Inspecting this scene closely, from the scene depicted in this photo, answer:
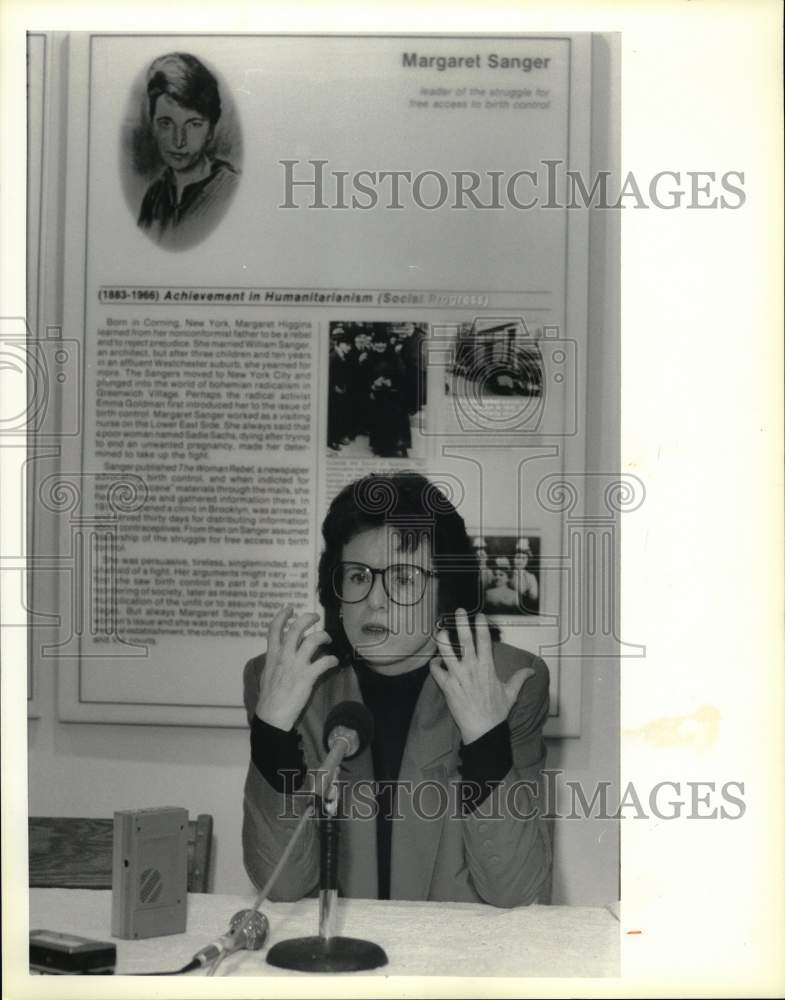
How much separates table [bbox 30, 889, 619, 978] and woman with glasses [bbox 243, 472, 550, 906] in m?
0.02

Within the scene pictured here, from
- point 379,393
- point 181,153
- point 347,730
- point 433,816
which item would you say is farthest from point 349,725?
point 181,153

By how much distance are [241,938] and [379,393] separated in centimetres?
69

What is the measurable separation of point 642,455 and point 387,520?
335 millimetres

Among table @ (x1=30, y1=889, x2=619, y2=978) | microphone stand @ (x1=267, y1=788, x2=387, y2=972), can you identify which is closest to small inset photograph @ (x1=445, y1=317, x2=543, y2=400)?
microphone stand @ (x1=267, y1=788, x2=387, y2=972)

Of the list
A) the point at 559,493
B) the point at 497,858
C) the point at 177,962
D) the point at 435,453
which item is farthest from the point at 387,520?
the point at 177,962

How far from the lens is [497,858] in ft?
5.02

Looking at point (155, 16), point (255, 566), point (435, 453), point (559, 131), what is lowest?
point (255, 566)

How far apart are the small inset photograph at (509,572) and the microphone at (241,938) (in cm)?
47

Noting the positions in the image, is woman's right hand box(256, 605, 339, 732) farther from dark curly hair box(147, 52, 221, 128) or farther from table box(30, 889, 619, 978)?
dark curly hair box(147, 52, 221, 128)

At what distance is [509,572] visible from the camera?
4.99ft

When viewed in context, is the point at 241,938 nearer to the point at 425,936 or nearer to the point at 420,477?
Result: the point at 425,936

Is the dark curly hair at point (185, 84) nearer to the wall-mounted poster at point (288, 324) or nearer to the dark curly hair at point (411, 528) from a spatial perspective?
the wall-mounted poster at point (288, 324)

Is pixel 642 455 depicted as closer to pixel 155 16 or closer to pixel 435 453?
pixel 435 453

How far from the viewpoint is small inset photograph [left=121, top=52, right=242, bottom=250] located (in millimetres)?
1544
